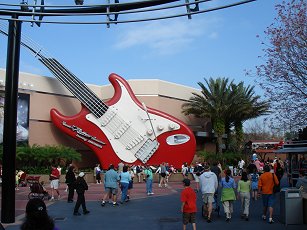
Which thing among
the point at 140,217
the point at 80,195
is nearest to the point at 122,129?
the point at 80,195

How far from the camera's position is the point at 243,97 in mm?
40250

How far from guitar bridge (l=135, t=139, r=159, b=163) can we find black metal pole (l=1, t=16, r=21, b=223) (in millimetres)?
23190

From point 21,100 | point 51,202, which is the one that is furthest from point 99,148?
point 51,202

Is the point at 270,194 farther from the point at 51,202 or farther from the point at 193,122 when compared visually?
the point at 193,122

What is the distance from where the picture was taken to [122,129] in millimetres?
34719

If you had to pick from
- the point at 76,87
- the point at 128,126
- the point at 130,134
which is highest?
the point at 76,87

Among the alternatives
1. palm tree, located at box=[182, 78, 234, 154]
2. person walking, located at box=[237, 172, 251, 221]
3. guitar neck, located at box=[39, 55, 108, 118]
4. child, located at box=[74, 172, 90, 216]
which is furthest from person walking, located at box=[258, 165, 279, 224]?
palm tree, located at box=[182, 78, 234, 154]

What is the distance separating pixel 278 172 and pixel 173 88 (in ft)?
80.8

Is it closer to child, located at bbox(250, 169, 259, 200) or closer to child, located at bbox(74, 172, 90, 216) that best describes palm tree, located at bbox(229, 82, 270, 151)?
child, located at bbox(250, 169, 259, 200)

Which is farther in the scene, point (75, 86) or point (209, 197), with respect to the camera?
point (75, 86)

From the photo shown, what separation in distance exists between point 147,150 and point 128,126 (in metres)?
2.44

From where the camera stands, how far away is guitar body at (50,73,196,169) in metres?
34.5

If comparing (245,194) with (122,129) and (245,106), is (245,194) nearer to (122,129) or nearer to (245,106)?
(122,129)

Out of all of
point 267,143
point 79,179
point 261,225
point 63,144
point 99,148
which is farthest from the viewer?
point 267,143
